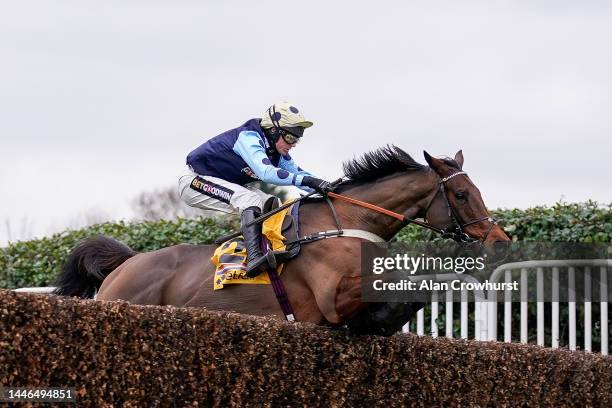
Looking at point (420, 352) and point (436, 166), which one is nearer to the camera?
point (420, 352)

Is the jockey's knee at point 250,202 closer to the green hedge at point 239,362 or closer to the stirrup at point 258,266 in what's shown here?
the stirrup at point 258,266

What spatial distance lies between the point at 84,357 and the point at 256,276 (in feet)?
10.3

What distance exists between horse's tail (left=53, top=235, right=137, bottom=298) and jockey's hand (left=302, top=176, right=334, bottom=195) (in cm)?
232

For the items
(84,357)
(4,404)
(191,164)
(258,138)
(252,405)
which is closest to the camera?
(4,404)

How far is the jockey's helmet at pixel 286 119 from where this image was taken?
769cm

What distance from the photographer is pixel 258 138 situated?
7.76 m

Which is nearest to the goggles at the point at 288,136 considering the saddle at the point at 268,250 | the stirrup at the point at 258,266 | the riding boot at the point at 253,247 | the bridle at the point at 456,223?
the saddle at the point at 268,250

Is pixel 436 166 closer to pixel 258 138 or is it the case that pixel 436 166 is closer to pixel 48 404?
pixel 258 138

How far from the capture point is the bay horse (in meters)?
6.86

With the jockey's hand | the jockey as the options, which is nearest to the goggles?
the jockey

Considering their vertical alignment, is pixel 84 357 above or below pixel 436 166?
below

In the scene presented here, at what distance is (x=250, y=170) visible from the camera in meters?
8.03

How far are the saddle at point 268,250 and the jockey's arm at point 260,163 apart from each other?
204mm

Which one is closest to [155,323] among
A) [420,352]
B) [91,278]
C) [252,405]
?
[252,405]
